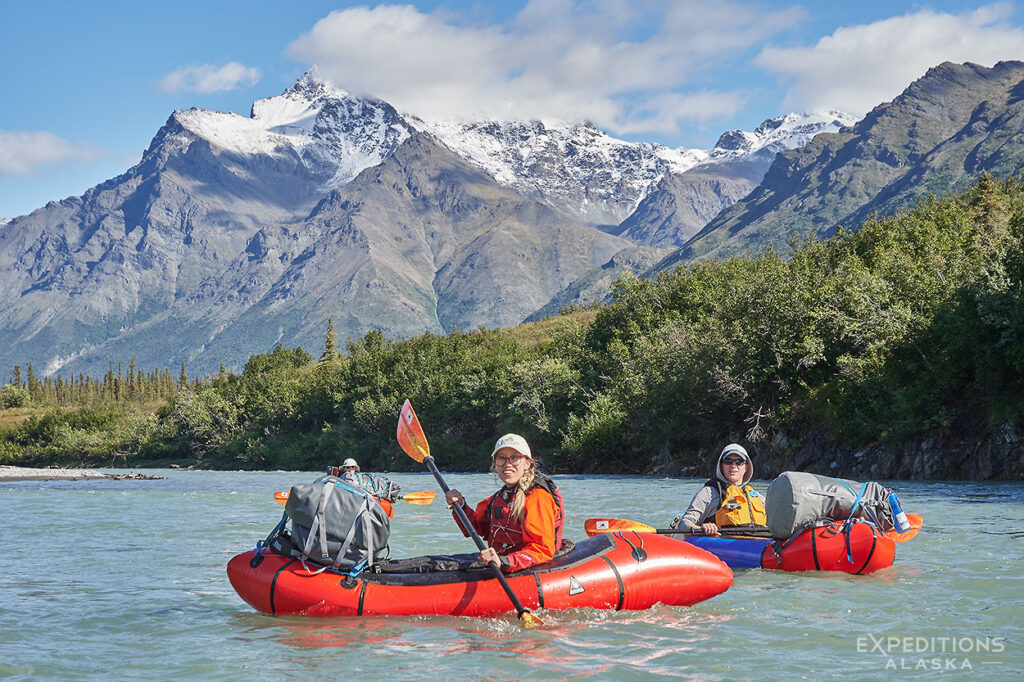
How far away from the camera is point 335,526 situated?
10.2 meters

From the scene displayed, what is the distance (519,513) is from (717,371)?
26.1m

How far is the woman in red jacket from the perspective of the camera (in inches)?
382

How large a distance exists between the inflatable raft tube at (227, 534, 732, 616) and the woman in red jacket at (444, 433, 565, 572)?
200 millimetres

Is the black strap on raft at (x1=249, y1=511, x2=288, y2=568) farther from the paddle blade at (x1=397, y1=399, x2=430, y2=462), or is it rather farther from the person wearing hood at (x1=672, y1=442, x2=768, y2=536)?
the person wearing hood at (x1=672, y1=442, x2=768, y2=536)

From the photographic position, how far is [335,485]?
10438 millimetres

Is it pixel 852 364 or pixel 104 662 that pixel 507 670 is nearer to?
→ pixel 104 662

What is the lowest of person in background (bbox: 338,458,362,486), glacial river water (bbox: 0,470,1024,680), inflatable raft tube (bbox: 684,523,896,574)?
glacial river water (bbox: 0,470,1024,680)

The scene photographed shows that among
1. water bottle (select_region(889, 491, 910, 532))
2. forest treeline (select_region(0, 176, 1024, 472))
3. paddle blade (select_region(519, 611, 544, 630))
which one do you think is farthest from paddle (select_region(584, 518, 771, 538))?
forest treeline (select_region(0, 176, 1024, 472))

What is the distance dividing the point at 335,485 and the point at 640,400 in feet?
103

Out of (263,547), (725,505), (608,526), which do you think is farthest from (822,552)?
(263,547)

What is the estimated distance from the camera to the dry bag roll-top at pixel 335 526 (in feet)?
33.4

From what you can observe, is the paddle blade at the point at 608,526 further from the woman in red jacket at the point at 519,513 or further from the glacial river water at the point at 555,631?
the woman in red jacket at the point at 519,513

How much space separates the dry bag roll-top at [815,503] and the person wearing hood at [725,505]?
0.37m

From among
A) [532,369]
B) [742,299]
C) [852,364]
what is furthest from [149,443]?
[852,364]
